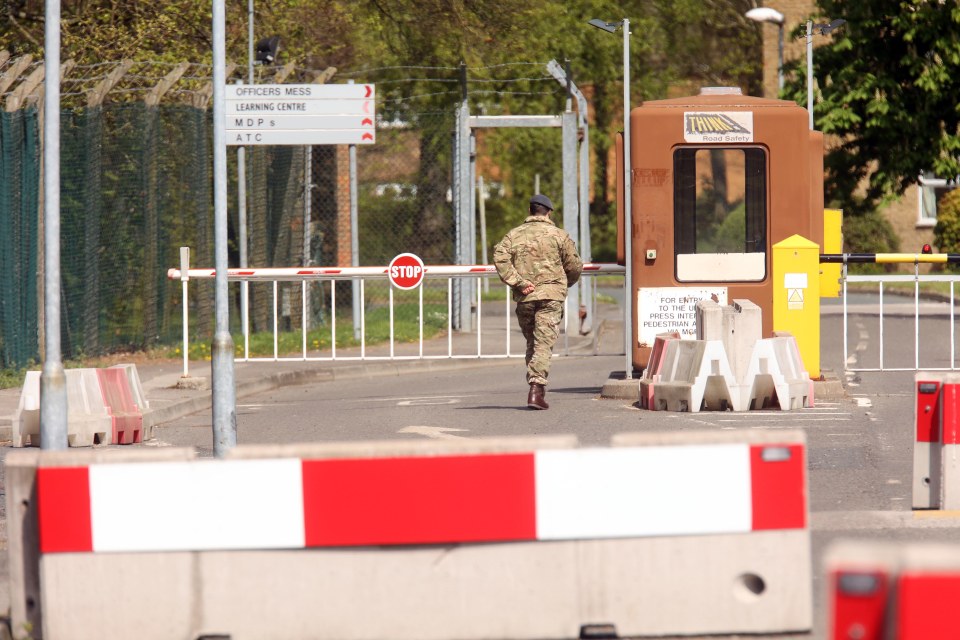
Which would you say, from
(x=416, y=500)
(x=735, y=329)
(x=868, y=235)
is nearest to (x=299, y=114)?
(x=735, y=329)

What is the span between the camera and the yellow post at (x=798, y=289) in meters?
14.1

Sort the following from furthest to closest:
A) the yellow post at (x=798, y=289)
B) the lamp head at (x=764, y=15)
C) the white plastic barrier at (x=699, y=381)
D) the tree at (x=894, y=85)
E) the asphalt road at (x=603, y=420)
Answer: the lamp head at (x=764, y=15)
the tree at (x=894, y=85)
the yellow post at (x=798, y=289)
the white plastic barrier at (x=699, y=381)
the asphalt road at (x=603, y=420)

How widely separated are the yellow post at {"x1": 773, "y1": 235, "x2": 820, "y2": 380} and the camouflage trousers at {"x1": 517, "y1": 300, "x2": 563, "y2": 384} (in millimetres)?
2036

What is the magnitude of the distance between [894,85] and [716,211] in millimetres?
15663

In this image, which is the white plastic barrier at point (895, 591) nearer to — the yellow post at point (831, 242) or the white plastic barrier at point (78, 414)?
the white plastic barrier at point (78, 414)

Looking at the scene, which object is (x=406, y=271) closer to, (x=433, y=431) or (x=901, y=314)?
(x=433, y=431)

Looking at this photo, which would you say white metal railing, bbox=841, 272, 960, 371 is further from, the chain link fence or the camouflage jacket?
the chain link fence

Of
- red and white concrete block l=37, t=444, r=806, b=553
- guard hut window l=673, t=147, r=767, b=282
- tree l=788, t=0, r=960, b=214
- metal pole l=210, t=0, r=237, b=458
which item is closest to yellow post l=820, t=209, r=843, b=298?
guard hut window l=673, t=147, r=767, b=282

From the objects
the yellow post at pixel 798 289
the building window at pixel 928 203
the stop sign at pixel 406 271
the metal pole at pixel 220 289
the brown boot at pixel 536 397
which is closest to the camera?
the metal pole at pixel 220 289

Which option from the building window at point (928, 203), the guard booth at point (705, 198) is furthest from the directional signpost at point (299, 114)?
the building window at point (928, 203)

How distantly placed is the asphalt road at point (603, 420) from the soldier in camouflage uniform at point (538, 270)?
65cm

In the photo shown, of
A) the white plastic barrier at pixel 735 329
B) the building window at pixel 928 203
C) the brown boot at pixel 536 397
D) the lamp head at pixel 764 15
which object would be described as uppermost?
the lamp head at pixel 764 15

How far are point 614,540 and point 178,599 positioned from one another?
4.81 feet

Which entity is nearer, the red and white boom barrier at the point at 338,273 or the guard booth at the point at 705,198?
the guard booth at the point at 705,198
